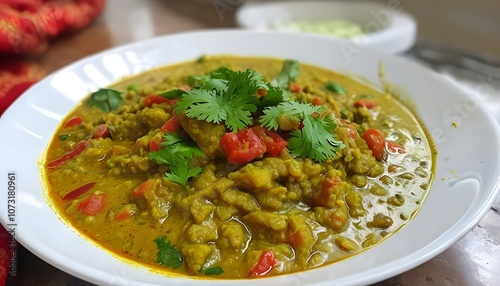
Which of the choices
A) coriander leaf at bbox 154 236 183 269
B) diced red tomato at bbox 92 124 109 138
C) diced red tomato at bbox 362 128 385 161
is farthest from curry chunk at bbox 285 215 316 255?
diced red tomato at bbox 92 124 109 138

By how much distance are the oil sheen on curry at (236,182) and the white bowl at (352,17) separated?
2282mm

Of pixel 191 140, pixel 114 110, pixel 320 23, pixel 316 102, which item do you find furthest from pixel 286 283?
pixel 320 23

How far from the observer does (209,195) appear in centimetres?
252

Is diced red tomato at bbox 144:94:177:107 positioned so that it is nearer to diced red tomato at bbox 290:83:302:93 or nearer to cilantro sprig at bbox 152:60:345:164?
cilantro sprig at bbox 152:60:345:164

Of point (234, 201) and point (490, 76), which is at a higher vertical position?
point (234, 201)

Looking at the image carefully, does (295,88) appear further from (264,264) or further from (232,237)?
(264,264)

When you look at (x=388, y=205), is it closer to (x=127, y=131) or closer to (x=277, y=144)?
(x=277, y=144)

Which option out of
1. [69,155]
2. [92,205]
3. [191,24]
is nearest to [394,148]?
[92,205]

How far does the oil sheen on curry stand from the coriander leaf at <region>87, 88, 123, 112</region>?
1.31 ft

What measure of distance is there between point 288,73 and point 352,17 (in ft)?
9.32

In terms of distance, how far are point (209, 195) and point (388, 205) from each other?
0.93 m

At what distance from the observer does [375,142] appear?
9.71 feet

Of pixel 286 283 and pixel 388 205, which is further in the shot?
pixel 388 205

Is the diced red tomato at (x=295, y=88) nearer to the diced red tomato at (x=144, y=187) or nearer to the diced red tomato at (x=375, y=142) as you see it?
the diced red tomato at (x=375, y=142)
